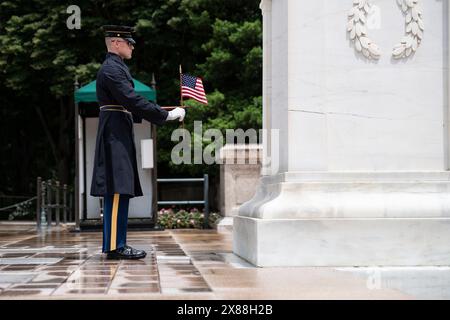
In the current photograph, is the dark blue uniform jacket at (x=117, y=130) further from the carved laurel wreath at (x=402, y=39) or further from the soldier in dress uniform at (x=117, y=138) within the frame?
the carved laurel wreath at (x=402, y=39)

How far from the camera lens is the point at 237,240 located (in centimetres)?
761

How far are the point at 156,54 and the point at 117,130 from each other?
1729 cm

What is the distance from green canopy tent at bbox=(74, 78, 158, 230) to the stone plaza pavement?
6556mm

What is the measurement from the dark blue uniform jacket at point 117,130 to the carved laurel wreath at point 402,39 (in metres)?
1.92

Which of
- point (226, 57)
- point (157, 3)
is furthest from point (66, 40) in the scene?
point (226, 57)

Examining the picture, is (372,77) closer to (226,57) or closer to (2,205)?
(226,57)

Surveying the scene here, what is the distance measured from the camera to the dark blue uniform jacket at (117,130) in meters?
6.96

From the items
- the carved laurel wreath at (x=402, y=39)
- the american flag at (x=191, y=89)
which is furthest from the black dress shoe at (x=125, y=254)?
the carved laurel wreath at (x=402, y=39)

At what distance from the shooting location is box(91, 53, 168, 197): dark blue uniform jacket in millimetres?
6961

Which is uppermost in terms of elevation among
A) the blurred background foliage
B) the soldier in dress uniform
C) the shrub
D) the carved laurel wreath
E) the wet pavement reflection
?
the blurred background foliage

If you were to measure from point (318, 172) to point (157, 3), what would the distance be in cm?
1779

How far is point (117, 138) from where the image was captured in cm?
706

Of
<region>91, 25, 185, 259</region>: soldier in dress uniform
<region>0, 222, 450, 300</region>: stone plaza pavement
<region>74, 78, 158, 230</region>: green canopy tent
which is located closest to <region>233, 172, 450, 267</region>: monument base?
<region>0, 222, 450, 300</region>: stone plaza pavement

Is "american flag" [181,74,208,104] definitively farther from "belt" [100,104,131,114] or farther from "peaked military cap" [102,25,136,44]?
"belt" [100,104,131,114]
